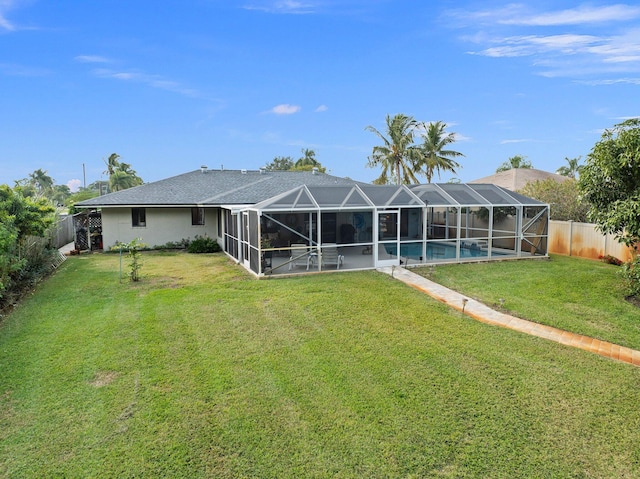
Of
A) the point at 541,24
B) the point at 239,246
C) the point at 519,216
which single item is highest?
the point at 541,24

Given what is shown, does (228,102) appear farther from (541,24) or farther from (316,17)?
(541,24)

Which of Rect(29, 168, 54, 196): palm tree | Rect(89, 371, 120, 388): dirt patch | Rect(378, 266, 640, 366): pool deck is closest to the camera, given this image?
Rect(89, 371, 120, 388): dirt patch

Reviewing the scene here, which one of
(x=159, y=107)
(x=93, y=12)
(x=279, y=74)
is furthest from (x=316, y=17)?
(x=159, y=107)

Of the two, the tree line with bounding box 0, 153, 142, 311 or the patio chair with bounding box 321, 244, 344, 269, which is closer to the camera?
the tree line with bounding box 0, 153, 142, 311

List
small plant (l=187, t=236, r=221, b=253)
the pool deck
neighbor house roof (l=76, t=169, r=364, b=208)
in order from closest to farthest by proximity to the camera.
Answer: the pool deck, small plant (l=187, t=236, r=221, b=253), neighbor house roof (l=76, t=169, r=364, b=208)

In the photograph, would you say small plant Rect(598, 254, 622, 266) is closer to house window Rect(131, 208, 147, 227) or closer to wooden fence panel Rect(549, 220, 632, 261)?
wooden fence panel Rect(549, 220, 632, 261)

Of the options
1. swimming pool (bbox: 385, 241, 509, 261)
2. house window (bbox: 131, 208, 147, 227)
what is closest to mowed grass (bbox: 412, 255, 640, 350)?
swimming pool (bbox: 385, 241, 509, 261)
